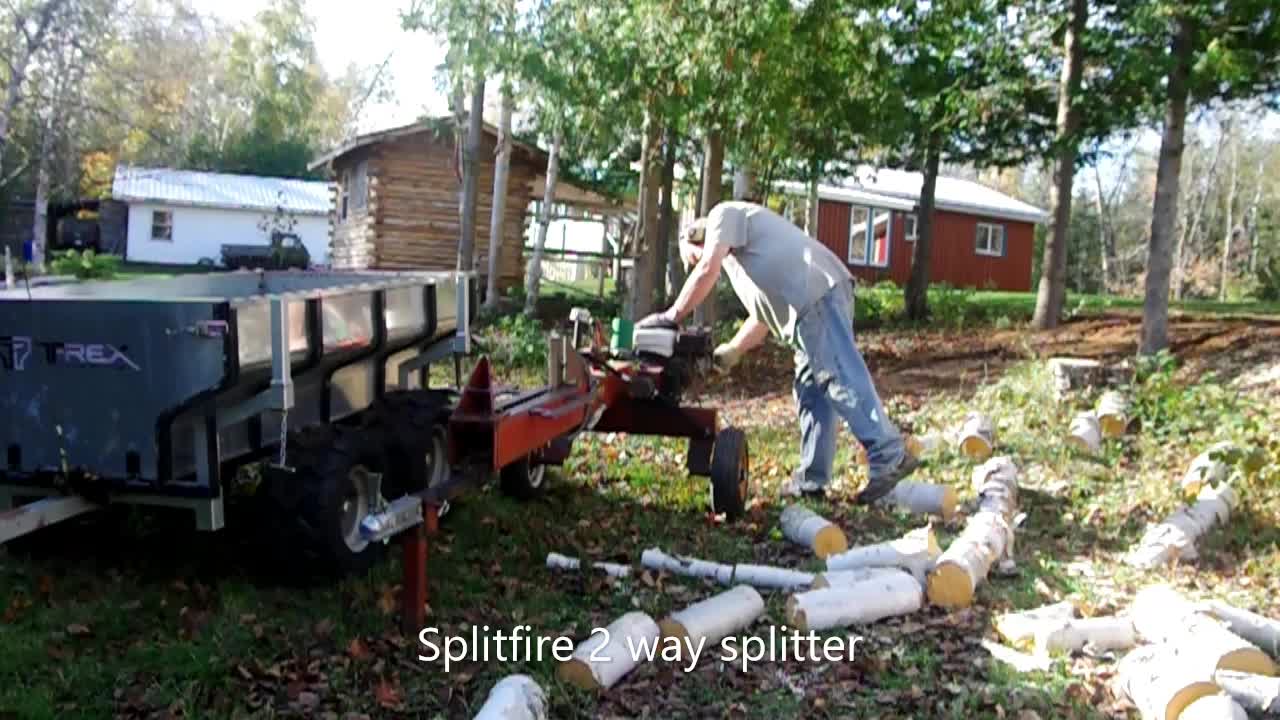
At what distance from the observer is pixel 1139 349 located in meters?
13.3

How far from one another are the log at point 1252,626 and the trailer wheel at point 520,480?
3.58 metres

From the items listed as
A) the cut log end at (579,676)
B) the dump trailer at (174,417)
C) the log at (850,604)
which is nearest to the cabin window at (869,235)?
the log at (850,604)

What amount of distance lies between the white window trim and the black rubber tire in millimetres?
27983

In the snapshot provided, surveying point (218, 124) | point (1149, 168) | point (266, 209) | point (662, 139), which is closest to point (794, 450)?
point (662, 139)

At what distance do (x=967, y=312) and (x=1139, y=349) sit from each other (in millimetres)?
6840

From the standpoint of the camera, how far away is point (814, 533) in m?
5.96

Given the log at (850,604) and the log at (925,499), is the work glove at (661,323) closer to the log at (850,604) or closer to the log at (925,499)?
the log at (925,499)

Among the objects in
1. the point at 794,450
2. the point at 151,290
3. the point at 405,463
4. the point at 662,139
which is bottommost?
the point at 794,450

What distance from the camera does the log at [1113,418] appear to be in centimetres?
859

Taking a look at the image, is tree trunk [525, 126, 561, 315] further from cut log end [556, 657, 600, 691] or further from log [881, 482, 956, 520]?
cut log end [556, 657, 600, 691]

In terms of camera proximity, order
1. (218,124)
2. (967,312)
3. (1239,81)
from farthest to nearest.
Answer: (218,124) → (967,312) → (1239,81)

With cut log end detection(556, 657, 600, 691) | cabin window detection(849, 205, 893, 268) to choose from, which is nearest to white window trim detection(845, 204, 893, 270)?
cabin window detection(849, 205, 893, 268)

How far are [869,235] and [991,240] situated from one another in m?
4.77

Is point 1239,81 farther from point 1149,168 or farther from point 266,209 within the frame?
point 1149,168
